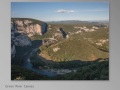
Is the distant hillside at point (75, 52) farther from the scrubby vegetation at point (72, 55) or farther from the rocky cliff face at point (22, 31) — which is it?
the rocky cliff face at point (22, 31)

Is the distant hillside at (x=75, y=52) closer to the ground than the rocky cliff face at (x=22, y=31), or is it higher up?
closer to the ground

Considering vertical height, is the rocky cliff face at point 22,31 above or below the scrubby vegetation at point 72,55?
above

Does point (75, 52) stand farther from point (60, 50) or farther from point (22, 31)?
point (22, 31)

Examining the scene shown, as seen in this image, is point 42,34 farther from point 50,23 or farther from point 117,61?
point 117,61

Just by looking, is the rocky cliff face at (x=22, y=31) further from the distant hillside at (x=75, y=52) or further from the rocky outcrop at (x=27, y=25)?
the distant hillside at (x=75, y=52)

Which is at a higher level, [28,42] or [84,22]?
[84,22]

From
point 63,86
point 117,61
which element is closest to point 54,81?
point 63,86

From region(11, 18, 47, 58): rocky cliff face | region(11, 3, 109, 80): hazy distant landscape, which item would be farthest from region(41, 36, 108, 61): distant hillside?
region(11, 18, 47, 58): rocky cliff face

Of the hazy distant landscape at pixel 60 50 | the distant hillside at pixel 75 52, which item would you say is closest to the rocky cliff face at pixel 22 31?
the hazy distant landscape at pixel 60 50

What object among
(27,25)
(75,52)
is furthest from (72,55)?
(27,25)
